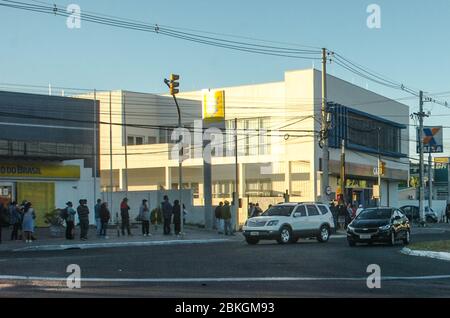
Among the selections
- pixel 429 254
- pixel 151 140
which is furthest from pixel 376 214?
pixel 151 140

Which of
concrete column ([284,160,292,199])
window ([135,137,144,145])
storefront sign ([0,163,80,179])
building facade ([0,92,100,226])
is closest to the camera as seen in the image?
storefront sign ([0,163,80,179])

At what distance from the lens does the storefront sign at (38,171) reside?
35.4m

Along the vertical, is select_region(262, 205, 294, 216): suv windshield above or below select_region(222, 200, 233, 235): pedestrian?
above

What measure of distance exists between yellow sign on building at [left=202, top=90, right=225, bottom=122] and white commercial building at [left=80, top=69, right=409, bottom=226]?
12010 mm

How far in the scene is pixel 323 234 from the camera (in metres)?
28.2

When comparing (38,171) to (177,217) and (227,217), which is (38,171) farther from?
(227,217)

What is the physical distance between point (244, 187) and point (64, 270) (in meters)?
46.5

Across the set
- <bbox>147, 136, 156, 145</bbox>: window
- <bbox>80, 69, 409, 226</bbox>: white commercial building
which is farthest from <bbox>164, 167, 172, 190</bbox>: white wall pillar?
<bbox>147, 136, 156, 145</bbox>: window

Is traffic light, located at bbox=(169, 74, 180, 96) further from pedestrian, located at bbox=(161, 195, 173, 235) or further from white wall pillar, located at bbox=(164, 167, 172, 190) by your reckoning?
white wall pillar, located at bbox=(164, 167, 172, 190)

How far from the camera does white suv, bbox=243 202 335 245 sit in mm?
26188

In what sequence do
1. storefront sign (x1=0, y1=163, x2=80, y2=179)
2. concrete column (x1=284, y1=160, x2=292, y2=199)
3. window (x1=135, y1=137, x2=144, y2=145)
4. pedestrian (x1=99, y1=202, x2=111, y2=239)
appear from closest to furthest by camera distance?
1. pedestrian (x1=99, y1=202, x2=111, y2=239)
2. storefront sign (x1=0, y1=163, x2=80, y2=179)
3. concrete column (x1=284, y1=160, x2=292, y2=199)
4. window (x1=135, y1=137, x2=144, y2=145)
